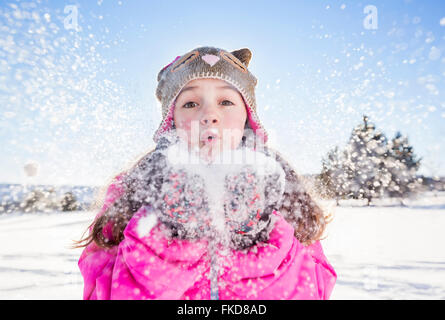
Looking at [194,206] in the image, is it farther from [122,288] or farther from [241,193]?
[122,288]

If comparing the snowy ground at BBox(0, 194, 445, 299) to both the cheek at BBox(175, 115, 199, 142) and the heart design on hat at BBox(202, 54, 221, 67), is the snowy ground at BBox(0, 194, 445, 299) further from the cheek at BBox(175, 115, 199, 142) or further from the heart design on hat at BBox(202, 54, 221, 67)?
the heart design on hat at BBox(202, 54, 221, 67)

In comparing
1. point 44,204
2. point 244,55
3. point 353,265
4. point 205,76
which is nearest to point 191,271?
point 205,76

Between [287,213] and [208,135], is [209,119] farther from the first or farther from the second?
[287,213]

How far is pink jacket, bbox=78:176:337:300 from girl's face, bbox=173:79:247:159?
387 mm

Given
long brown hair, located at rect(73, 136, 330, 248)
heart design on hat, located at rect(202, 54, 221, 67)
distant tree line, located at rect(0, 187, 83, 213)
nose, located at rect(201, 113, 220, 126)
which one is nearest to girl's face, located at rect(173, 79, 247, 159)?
nose, located at rect(201, 113, 220, 126)

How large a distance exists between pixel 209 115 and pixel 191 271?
2.15ft

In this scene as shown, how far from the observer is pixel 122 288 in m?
1.02

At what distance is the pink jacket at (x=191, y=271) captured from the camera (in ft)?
3.34

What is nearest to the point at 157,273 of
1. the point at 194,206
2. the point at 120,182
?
the point at 194,206

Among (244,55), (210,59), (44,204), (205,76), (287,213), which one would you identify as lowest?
(44,204)

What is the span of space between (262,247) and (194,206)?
34 cm

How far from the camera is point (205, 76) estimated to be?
1407 millimetres

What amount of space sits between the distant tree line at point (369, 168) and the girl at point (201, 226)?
2.93 ft

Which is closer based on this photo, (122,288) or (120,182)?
(122,288)
